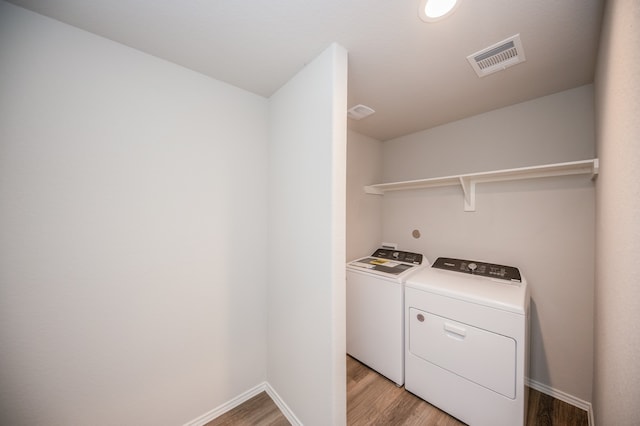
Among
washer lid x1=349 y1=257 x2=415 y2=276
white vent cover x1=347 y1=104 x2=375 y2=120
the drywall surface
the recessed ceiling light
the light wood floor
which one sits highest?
the recessed ceiling light

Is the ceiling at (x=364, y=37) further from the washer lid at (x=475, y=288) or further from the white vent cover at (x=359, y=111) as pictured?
the washer lid at (x=475, y=288)

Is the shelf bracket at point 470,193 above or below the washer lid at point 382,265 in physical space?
above

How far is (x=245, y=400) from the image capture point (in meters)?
1.64

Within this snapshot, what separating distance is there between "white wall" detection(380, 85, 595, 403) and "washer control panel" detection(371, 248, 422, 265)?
18 centimetres

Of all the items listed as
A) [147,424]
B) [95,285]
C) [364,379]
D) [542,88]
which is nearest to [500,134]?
[542,88]

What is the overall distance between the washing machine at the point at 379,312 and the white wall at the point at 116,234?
3.16ft

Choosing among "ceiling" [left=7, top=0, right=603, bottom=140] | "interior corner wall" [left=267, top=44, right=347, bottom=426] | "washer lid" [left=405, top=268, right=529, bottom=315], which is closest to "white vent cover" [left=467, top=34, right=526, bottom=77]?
"ceiling" [left=7, top=0, right=603, bottom=140]

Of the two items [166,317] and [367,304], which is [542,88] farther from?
[166,317]

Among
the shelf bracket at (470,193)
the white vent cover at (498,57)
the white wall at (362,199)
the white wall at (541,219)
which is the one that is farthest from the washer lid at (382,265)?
the white vent cover at (498,57)

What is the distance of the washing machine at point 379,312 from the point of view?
1.77 meters

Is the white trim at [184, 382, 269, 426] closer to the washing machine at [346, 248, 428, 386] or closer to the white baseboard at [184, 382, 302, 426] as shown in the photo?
the white baseboard at [184, 382, 302, 426]

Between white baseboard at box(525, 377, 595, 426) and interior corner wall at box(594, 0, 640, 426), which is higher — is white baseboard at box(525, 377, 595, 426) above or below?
below

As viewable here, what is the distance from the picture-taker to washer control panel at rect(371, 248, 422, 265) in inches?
88.7

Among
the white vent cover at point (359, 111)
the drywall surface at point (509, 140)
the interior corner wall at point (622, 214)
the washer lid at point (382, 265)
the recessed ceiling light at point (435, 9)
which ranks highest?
the recessed ceiling light at point (435, 9)
